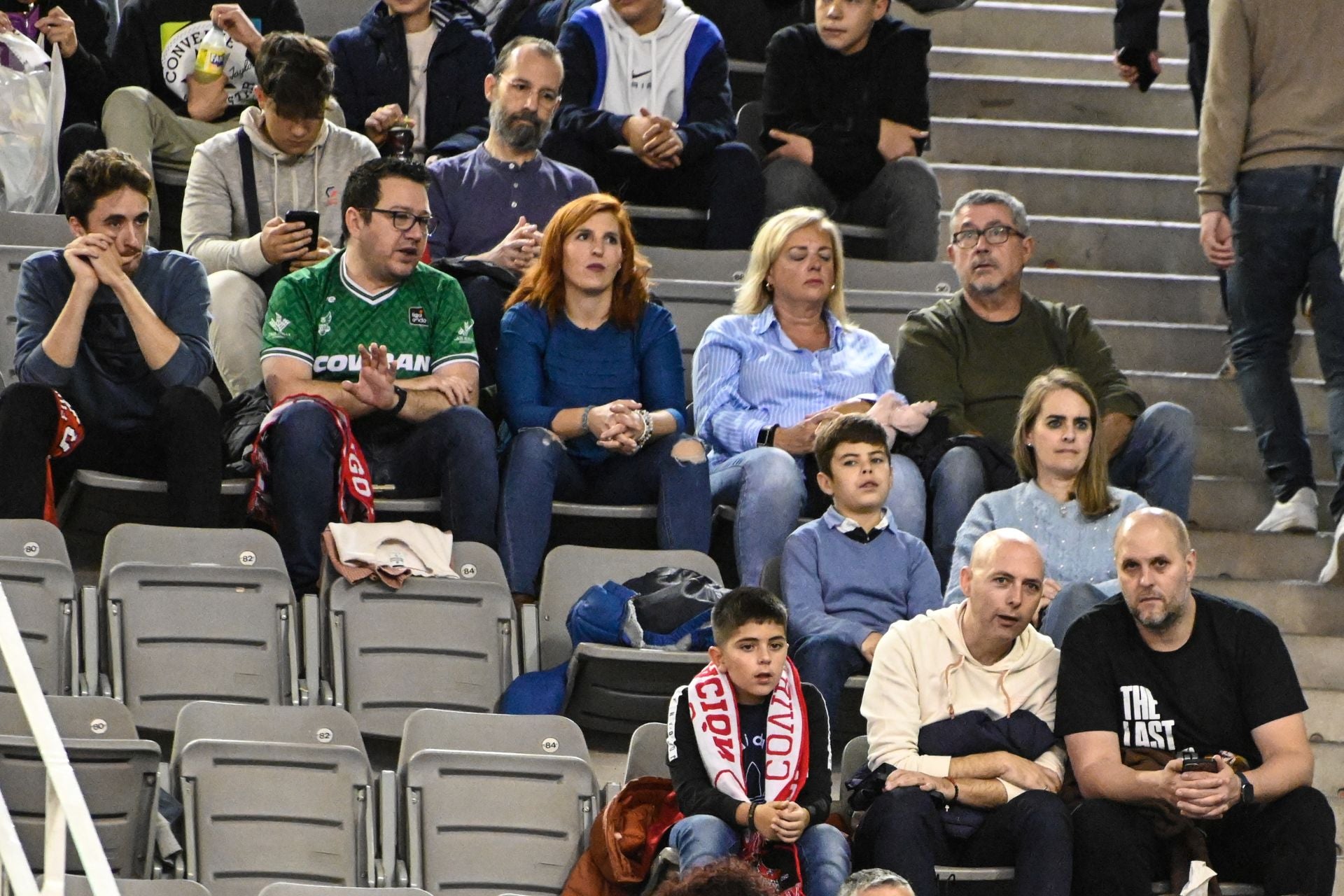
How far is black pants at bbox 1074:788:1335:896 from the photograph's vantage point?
441 centimetres

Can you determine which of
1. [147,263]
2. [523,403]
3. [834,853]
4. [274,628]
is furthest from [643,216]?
[834,853]

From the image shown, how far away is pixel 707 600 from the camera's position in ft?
16.3

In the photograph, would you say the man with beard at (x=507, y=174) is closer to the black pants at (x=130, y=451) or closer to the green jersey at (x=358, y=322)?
the green jersey at (x=358, y=322)

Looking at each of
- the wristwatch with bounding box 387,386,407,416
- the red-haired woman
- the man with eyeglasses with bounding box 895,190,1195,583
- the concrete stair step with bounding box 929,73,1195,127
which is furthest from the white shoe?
the wristwatch with bounding box 387,386,407,416

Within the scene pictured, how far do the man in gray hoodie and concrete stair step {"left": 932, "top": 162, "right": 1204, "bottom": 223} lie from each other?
2.19m

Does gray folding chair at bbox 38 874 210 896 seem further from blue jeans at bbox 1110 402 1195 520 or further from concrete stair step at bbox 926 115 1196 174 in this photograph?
concrete stair step at bbox 926 115 1196 174

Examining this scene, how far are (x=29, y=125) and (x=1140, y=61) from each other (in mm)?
3379

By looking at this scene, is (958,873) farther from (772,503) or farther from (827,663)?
(772,503)

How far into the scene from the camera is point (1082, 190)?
24.5 feet

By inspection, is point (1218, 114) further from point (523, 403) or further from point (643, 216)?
point (523, 403)

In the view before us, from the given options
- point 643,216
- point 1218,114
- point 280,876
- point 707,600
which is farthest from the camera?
point 643,216

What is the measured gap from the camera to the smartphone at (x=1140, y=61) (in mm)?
7082

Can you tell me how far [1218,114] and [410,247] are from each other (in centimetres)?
232

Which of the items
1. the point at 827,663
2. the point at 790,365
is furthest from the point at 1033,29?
the point at 827,663
